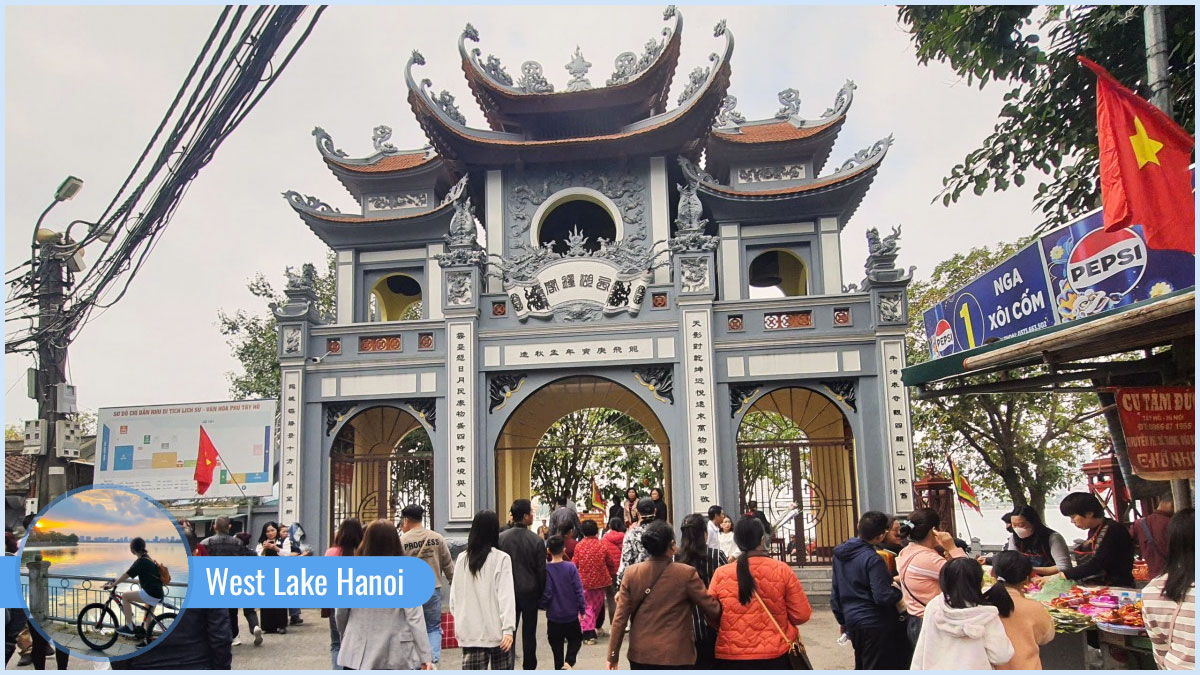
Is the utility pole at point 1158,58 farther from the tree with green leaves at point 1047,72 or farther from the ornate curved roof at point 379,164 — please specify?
the ornate curved roof at point 379,164

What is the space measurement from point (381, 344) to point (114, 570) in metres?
10.1

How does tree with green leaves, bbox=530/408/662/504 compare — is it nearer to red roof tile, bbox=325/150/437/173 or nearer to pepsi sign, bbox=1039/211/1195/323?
red roof tile, bbox=325/150/437/173

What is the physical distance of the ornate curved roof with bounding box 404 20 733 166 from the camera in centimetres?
1490

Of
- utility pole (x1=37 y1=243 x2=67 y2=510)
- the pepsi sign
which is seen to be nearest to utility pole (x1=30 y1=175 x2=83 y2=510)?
utility pole (x1=37 y1=243 x2=67 y2=510)

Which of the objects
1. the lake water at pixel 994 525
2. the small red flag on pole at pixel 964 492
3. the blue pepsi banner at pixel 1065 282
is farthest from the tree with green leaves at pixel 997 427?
the lake water at pixel 994 525

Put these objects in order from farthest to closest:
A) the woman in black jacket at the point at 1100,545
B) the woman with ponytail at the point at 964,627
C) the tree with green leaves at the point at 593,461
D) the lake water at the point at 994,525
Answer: the lake water at the point at 994,525 → the tree with green leaves at the point at 593,461 → the woman in black jacket at the point at 1100,545 → the woman with ponytail at the point at 964,627

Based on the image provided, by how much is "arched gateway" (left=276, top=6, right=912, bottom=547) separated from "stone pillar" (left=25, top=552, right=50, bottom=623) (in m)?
8.56

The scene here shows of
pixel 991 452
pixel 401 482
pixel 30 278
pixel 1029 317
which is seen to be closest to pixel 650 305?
pixel 401 482

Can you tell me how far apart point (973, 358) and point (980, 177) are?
7.80ft

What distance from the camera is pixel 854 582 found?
18.1ft

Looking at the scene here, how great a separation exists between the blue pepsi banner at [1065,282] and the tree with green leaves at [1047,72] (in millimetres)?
1064

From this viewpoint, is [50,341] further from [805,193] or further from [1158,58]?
[1158,58]

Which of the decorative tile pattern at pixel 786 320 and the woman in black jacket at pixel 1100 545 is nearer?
the woman in black jacket at pixel 1100 545

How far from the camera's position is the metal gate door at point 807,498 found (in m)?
13.7
